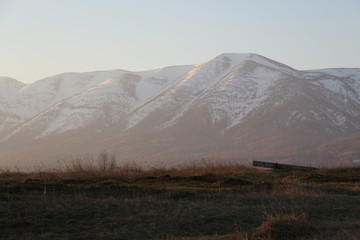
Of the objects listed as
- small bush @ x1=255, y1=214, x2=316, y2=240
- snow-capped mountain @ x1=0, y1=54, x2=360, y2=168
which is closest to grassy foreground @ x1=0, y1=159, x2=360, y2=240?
small bush @ x1=255, y1=214, x2=316, y2=240

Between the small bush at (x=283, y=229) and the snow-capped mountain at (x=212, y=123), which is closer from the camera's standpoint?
the small bush at (x=283, y=229)

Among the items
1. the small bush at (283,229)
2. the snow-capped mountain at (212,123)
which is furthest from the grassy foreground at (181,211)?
the snow-capped mountain at (212,123)

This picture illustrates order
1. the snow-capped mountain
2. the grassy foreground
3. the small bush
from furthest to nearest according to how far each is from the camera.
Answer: the snow-capped mountain → the grassy foreground → the small bush

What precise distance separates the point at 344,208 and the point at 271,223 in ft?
12.2

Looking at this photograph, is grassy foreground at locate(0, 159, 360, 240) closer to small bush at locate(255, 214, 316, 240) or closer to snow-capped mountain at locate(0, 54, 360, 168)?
small bush at locate(255, 214, 316, 240)

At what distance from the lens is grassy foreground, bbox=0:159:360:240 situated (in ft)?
33.1

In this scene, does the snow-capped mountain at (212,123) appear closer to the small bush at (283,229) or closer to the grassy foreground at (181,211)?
the grassy foreground at (181,211)

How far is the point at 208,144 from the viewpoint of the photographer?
15938cm

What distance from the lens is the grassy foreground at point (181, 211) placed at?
1009 centimetres

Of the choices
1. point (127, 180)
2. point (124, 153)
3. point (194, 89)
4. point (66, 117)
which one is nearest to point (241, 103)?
point (194, 89)

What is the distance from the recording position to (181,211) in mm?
12023

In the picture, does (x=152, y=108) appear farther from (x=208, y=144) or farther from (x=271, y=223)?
(x=271, y=223)

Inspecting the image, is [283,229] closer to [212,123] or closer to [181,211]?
[181,211]

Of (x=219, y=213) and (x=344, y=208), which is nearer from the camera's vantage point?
(x=219, y=213)
